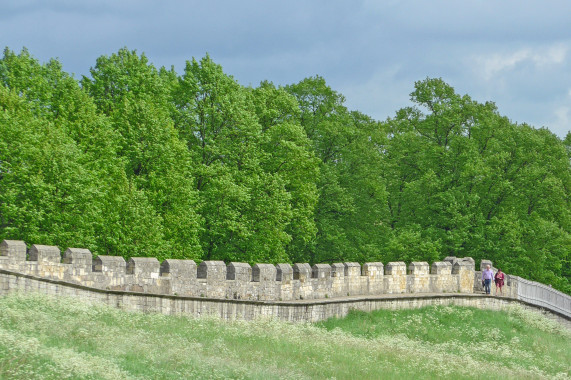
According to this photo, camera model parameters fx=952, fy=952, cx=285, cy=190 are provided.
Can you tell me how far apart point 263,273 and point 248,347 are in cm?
728

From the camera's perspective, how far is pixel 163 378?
14.9 m

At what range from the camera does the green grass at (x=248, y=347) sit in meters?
14.7

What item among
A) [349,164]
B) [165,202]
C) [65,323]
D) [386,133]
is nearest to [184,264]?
[65,323]

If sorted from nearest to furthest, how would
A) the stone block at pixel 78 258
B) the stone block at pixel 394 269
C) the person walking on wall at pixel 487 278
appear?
the stone block at pixel 78 258, the stone block at pixel 394 269, the person walking on wall at pixel 487 278

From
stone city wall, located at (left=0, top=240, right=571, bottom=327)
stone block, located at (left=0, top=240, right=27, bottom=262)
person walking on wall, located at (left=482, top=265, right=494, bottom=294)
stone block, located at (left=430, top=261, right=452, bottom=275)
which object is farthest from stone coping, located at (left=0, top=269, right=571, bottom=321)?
stone block, located at (left=430, top=261, right=452, bottom=275)

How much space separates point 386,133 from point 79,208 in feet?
Result: 83.4

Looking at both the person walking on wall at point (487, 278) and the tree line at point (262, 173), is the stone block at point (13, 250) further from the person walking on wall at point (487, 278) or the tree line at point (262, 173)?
the person walking on wall at point (487, 278)

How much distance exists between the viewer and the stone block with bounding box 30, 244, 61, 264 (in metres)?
20.9

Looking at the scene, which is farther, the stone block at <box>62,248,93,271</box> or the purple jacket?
the purple jacket

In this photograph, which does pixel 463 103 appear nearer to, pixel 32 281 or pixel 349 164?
pixel 349 164

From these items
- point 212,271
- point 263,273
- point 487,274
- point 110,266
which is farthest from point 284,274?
point 487,274

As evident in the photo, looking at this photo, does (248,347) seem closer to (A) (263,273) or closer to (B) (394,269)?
(A) (263,273)

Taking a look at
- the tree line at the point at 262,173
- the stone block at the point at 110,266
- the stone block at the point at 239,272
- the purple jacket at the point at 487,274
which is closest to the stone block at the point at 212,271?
the stone block at the point at 239,272

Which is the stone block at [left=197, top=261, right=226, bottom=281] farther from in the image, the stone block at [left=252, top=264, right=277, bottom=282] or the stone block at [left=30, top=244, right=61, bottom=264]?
the stone block at [left=30, top=244, right=61, bottom=264]
